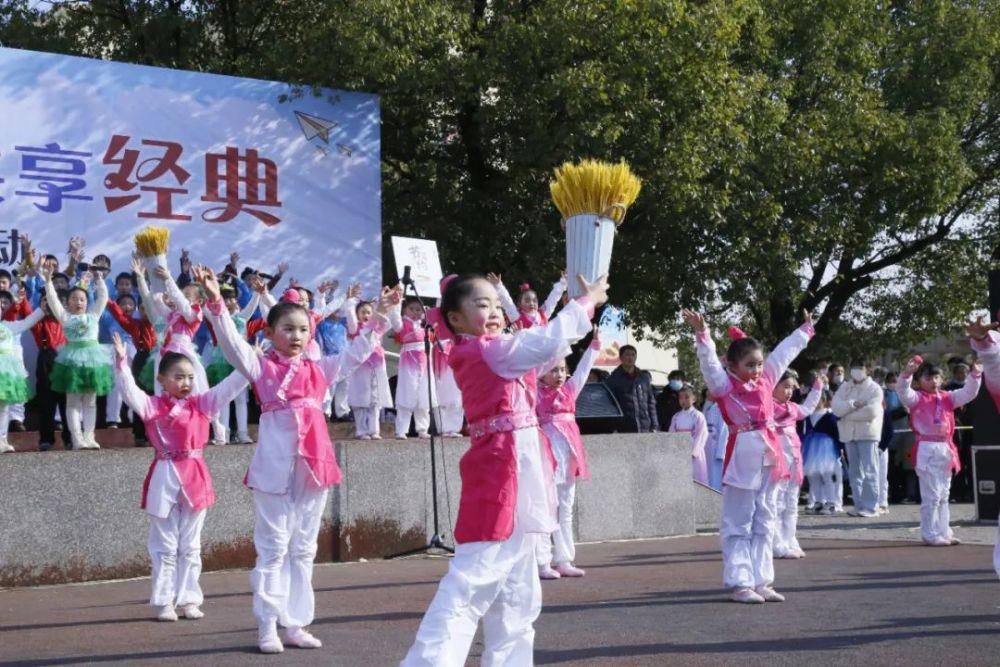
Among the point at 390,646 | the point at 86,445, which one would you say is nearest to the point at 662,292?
the point at 86,445

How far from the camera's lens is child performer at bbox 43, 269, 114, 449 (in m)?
12.9

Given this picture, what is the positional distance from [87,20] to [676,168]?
961 centimetres

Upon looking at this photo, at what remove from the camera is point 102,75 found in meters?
16.1

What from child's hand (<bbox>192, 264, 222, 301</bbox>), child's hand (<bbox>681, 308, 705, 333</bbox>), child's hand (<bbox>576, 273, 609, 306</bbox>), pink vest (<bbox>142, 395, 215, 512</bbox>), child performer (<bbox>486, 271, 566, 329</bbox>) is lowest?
pink vest (<bbox>142, 395, 215, 512</bbox>)

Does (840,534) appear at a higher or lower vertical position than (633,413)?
lower

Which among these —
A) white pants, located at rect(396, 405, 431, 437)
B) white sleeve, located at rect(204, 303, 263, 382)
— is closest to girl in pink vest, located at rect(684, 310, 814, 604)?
white sleeve, located at rect(204, 303, 263, 382)

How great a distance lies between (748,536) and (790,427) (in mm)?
3437

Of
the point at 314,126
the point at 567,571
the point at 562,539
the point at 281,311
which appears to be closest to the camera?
the point at 281,311

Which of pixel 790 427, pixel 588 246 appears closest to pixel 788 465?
pixel 790 427

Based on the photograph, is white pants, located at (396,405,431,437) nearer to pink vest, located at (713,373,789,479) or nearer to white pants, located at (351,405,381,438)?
white pants, located at (351,405,381,438)

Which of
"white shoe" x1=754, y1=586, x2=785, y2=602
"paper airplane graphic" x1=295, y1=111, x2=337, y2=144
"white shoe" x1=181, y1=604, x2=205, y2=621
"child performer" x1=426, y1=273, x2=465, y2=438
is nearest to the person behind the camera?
"white shoe" x1=181, y1=604, x2=205, y2=621

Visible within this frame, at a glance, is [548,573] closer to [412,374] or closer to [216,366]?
[412,374]

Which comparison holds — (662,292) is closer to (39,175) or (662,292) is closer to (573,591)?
(39,175)

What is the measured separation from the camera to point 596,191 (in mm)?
5508
